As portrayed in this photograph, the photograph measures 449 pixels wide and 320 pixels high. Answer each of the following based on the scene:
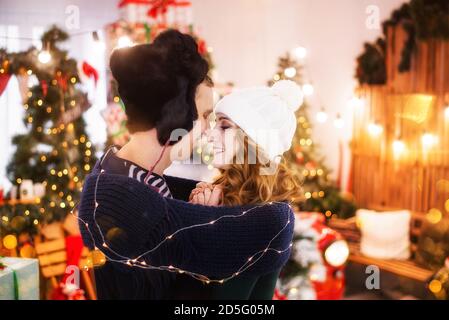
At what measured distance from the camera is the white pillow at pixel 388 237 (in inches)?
124

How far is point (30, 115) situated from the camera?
98.3 inches

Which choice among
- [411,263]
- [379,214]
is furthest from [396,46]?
[411,263]

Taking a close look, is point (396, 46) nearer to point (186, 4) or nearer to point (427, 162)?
point (427, 162)

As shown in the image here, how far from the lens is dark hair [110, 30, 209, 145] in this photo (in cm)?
89

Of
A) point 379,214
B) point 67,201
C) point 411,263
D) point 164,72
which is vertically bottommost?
point 411,263

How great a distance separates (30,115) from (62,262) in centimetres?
85

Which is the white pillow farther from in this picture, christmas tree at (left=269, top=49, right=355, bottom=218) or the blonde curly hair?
the blonde curly hair

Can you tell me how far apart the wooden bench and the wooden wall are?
0.16m

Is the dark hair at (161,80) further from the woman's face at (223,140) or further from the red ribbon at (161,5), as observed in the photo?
the red ribbon at (161,5)

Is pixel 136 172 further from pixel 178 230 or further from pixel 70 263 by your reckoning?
pixel 70 263

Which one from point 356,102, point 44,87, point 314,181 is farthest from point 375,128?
point 44,87

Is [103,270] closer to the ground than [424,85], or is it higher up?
closer to the ground

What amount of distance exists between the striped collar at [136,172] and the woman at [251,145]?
0.06 metres

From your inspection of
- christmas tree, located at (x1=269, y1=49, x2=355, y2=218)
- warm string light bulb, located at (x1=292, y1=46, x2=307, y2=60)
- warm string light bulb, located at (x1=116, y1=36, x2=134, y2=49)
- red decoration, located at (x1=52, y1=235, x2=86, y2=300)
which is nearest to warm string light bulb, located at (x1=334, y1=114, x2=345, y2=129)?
christmas tree, located at (x1=269, y1=49, x2=355, y2=218)
